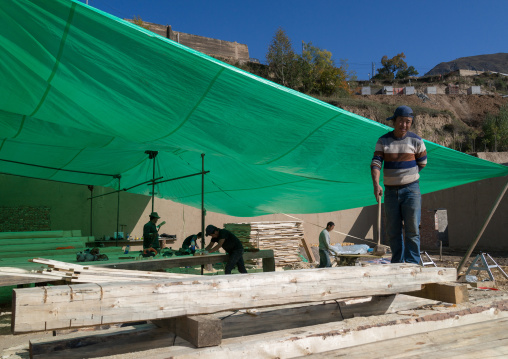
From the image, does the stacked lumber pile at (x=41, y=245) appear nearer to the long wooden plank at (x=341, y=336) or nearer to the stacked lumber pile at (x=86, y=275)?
the stacked lumber pile at (x=86, y=275)

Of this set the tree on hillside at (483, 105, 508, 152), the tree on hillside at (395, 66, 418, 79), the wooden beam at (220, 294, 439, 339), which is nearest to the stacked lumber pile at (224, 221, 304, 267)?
the wooden beam at (220, 294, 439, 339)

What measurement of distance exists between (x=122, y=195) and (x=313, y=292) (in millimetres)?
11388

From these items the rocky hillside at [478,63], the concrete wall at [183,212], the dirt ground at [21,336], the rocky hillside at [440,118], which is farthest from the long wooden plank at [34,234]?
the rocky hillside at [478,63]

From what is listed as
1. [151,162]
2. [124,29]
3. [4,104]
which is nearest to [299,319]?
[124,29]

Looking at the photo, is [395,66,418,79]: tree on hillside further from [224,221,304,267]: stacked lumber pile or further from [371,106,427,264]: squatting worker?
[371,106,427,264]: squatting worker

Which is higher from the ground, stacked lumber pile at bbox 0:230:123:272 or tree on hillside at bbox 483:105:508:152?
tree on hillside at bbox 483:105:508:152

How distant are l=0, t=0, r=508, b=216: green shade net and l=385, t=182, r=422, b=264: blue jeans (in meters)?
1.10

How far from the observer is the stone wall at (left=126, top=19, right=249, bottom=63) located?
42312 millimetres

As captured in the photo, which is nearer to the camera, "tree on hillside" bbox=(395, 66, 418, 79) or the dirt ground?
the dirt ground

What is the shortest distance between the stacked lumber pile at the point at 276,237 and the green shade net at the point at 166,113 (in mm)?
3983

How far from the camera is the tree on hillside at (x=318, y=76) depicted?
41.8 metres

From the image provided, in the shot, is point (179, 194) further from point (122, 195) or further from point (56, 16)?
point (56, 16)

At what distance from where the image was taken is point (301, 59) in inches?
1668

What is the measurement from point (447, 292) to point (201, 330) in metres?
1.95
